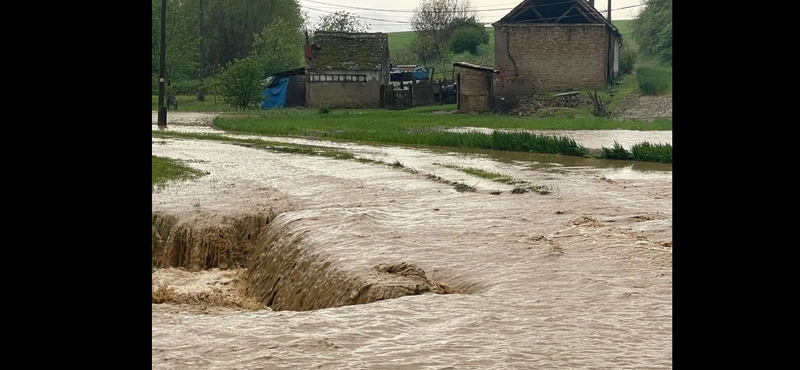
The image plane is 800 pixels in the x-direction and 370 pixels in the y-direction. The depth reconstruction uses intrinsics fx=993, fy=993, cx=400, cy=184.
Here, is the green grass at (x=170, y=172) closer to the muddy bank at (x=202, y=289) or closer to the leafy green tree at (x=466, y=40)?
the muddy bank at (x=202, y=289)

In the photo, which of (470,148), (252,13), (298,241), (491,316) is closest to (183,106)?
(252,13)

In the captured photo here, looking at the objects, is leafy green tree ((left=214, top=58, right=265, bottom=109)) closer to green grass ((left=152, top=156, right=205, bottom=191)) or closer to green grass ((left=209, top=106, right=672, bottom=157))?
green grass ((left=209, top=106, right=672, bottom=157))

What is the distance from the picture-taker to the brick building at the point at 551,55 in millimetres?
43406

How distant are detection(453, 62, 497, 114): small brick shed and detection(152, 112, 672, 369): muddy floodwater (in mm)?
25107

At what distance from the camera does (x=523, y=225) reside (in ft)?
32.9

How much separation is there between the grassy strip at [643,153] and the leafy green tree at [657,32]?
38604mm

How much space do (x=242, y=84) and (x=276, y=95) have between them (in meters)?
5.63

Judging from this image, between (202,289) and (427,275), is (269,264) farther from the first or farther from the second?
(427,275)

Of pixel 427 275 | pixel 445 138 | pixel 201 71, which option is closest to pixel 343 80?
pixel 201 71

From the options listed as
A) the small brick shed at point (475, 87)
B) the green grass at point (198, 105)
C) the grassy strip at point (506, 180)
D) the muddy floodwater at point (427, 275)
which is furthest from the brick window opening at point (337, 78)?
the muddy floodwater at point (427, 275)

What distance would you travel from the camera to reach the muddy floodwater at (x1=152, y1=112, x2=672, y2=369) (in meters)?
5.48

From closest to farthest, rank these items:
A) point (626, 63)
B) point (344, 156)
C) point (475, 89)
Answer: point (344, 156), point (475, 89), point (626, 63)

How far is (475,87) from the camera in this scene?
134ft
